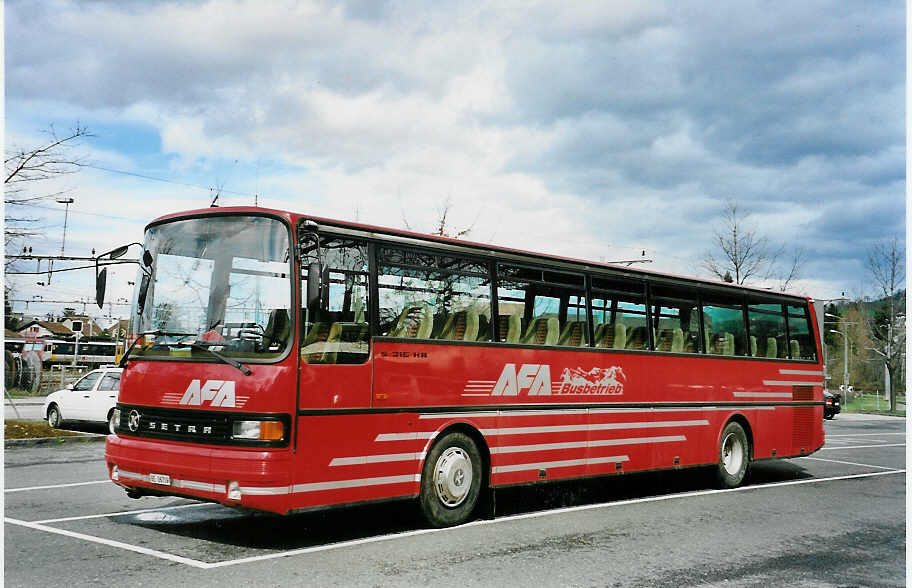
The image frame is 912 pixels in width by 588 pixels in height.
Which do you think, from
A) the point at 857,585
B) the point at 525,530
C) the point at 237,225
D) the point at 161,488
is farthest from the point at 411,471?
the point at 857,585

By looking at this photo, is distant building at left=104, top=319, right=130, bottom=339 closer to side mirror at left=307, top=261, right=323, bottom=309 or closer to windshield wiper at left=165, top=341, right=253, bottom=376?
windshield wiper at left=165, top=341, right=253, bottom=376

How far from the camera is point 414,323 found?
30.3 feet

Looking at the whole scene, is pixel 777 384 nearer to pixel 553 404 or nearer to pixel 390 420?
pixel 553 404

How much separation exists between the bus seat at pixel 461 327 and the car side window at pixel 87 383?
579 inches

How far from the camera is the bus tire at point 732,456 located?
13.7 m

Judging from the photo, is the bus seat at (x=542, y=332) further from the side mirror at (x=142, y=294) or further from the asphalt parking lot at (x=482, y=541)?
the side mirror at (x=142, y=294)

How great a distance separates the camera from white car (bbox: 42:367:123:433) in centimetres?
2086

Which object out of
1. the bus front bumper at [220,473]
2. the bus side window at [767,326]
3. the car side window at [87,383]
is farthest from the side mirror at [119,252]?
the car side window at [87,383]

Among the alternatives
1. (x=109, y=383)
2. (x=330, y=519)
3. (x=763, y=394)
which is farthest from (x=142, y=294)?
(x=109, y=383)

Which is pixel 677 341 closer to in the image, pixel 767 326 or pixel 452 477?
pixel 767 326

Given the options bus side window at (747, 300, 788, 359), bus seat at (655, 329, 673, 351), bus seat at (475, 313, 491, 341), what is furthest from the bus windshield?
bus side window at (747, 300, 788, 359)

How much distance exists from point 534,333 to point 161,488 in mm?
4810

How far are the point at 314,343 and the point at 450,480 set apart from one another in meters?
2.39

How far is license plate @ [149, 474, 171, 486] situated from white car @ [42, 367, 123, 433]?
1367cm
